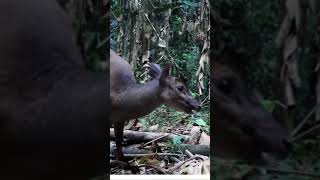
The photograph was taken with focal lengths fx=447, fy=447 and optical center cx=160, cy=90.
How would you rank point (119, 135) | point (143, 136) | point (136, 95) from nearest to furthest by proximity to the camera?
point (136, 95), point (119, 135), point (143, 136)

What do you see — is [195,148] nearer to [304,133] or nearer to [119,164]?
[119,164]

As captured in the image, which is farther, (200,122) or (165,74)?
(200,122)

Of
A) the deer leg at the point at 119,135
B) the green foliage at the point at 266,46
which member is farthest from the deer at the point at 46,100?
the green foliage at the point at 266,46

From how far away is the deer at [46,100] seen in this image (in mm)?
3041

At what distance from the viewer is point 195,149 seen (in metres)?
4.13

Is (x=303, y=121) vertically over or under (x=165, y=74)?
under

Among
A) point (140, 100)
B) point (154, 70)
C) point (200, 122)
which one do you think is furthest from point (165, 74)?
point (200, 122)

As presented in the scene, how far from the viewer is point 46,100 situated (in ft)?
10.0

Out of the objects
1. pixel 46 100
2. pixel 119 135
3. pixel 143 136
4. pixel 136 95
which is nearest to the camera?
pixel 46 100

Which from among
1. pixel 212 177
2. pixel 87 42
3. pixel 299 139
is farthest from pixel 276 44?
pixel 87 42

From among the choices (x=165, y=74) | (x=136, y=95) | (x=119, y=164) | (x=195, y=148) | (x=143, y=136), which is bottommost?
(x=119, y=164)

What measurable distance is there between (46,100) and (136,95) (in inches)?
36.2

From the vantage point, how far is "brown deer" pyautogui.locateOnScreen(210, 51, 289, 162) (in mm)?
3119

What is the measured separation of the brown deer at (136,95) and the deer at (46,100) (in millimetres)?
625
